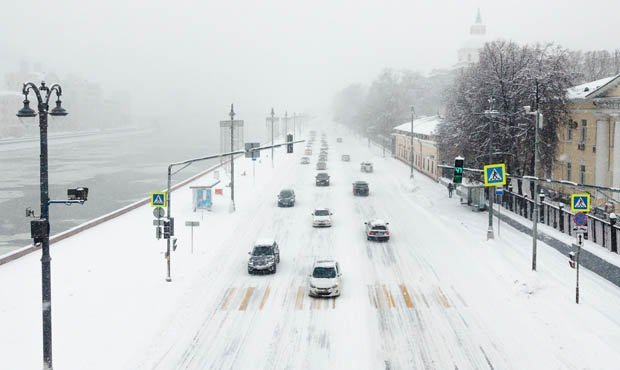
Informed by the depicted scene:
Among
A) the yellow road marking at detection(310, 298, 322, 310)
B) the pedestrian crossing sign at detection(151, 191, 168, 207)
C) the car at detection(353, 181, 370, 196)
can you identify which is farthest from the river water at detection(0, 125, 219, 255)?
the yellow road marking at detection(310, 298, 322, 310)

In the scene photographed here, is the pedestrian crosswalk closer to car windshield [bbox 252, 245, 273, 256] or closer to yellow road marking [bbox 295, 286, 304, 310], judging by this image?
yellow road marking [bbox 295, 286, 304, 310]

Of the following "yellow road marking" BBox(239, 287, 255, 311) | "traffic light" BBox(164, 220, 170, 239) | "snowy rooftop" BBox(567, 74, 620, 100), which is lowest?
"yellow road marking" BBox(239, 287, 255, 311)

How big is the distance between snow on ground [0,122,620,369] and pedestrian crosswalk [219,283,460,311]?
0.30 feet

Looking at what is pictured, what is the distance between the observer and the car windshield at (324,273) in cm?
2706

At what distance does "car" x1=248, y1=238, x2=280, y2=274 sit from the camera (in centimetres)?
3053

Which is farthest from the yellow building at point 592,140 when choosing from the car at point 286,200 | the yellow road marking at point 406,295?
the car at point 286,200

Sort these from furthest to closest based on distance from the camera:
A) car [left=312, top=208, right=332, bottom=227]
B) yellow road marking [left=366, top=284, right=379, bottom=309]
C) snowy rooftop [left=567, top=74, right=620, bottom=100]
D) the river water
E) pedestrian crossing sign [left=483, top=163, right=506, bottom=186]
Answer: the river water
snowy rooftop [left=567, top=74, right=620, bottom=100]
car [left=312, top=208, right=332, bottom=227]
pedestrian crossing sign [left=483, top=163, right=506, bottom=186]
yellow road marking [left=366, top=284, right=379, bottom=309]

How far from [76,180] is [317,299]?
74.2 metres

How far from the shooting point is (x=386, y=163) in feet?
304

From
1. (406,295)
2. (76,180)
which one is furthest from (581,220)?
(76,180)

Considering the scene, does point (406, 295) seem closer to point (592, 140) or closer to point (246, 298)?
point (246, 298)

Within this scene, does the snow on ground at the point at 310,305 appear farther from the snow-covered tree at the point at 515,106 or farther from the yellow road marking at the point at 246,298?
the snow-covered tree at the point at 515,106

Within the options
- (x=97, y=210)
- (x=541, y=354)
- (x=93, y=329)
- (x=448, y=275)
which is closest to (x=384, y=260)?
(x=448, y=275)

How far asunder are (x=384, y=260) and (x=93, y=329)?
1667 cm
